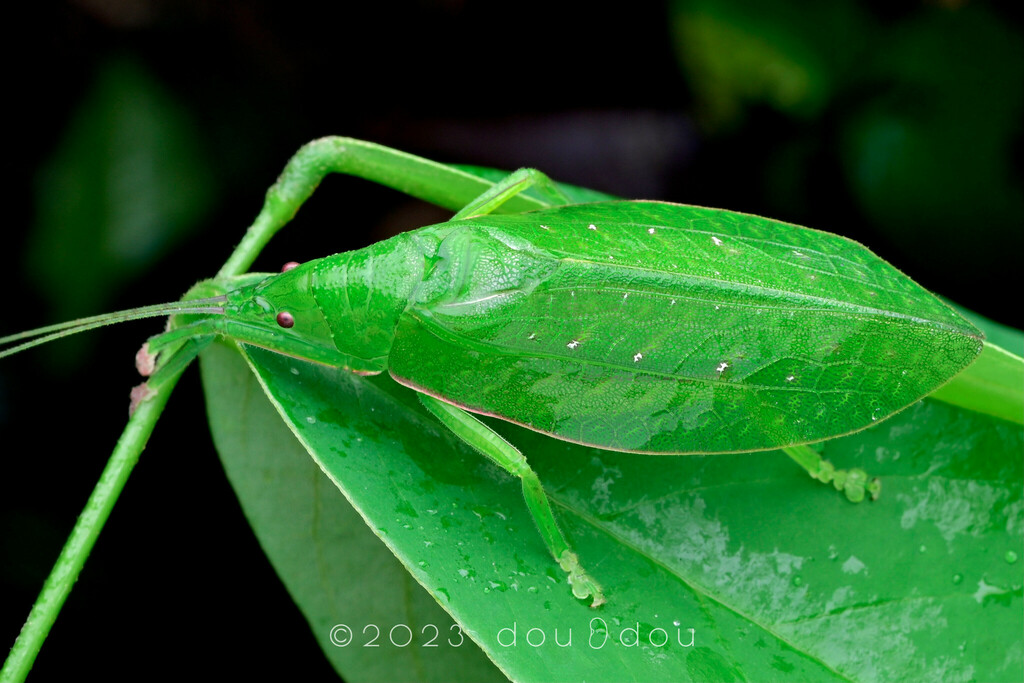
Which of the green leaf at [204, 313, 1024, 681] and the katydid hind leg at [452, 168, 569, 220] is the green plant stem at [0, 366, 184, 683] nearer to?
the green leaf at [204, 313, 1024, 681]

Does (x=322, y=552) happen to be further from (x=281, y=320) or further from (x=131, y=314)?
(x=131, y=314)

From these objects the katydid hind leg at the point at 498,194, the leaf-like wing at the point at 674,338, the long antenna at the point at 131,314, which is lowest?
the leaf-like wing at the point at 674,338

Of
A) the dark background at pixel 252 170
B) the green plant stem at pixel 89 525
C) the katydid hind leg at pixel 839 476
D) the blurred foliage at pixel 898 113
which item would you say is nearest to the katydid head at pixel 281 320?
the green plant stem at pixel 89 525

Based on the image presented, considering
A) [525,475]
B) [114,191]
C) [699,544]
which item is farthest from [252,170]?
[699,544]

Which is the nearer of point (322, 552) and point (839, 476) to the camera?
point (839, 476)

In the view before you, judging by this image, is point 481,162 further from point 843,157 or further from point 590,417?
point 590,417

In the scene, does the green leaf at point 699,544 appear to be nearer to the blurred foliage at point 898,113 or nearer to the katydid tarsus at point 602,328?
the katydid tarsus at point 602,328
